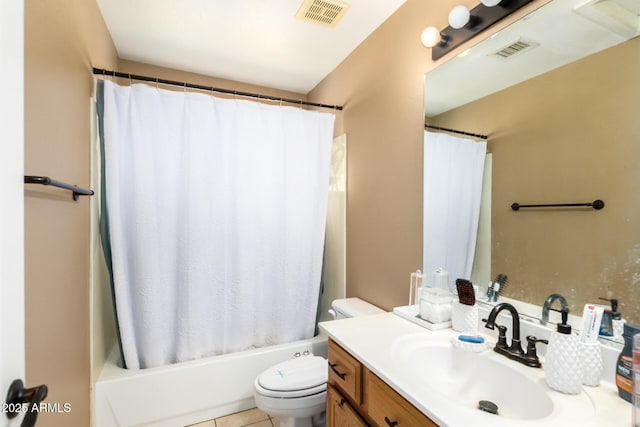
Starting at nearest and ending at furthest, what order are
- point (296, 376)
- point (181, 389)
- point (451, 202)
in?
point (451, 202) < point (296, 376) < point (181, 389)

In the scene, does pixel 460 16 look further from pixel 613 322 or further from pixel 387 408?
pixel 387 408

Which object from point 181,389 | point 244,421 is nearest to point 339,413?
point 244,421

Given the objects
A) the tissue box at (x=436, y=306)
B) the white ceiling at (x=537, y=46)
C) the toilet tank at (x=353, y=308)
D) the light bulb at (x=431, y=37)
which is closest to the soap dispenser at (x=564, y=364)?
the tissue box at (x=436, y=306)

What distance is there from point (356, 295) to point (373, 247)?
419mm

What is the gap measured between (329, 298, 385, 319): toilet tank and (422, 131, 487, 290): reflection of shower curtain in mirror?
473 millimetres

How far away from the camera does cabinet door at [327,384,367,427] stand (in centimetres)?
110

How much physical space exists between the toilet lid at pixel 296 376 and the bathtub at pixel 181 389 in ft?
1.02

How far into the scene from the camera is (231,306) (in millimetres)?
2020

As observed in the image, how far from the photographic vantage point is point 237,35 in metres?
1.96

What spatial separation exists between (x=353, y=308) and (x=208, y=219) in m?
1.09

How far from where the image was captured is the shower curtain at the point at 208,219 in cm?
174

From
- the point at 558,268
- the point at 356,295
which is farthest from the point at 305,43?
the point at 558,268

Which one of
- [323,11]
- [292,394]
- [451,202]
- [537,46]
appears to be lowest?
[292,394]

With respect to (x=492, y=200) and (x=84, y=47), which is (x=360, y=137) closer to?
(x=492, y=200)
